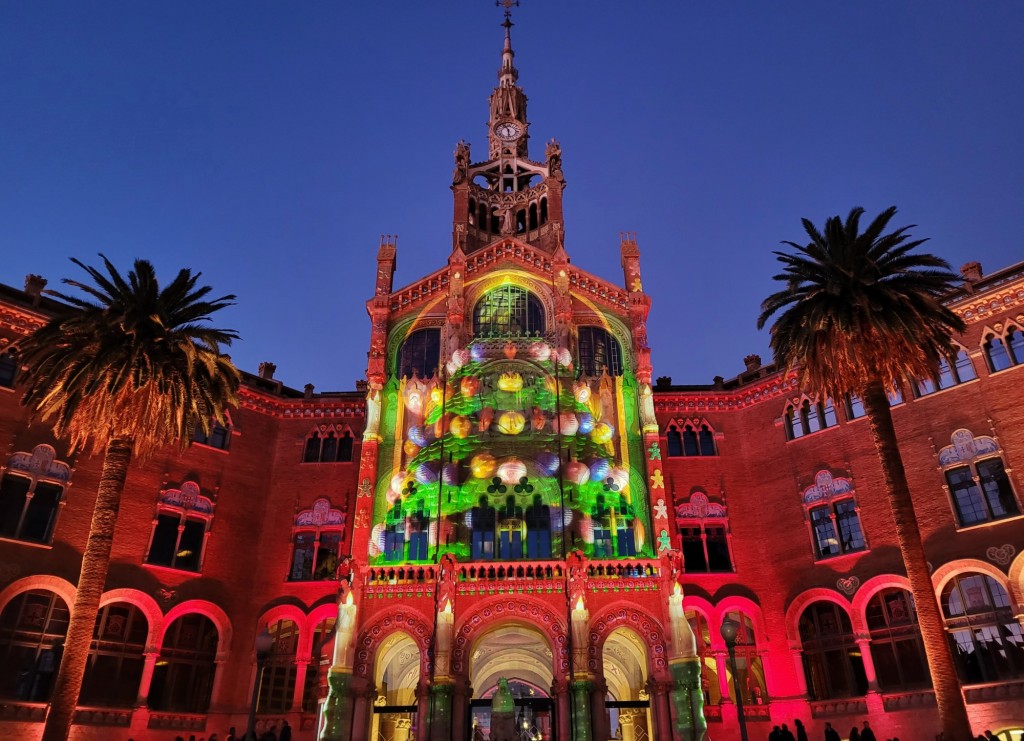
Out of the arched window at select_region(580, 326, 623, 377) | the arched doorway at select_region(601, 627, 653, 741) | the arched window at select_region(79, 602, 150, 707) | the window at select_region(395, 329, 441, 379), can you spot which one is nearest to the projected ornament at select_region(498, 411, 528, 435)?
the arched window at select_region(580, 326, 623, 377)

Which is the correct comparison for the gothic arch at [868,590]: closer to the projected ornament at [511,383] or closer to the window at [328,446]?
the projected ornament at [511,383]

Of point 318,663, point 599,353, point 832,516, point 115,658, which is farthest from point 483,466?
point 115,658

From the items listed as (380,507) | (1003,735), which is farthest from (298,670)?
(1003,735)

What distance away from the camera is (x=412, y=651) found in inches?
1465

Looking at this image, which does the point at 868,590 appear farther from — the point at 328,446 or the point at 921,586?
the point at 328,446

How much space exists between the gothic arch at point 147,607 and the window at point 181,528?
5.06 ft

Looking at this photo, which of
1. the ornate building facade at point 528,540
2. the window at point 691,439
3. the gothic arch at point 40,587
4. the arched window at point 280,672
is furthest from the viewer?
the window at point 691,439

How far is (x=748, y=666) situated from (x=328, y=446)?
74.8ft

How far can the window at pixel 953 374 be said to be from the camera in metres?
32.1

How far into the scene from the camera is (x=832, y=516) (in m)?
35.0

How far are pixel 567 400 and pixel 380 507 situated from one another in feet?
32.7

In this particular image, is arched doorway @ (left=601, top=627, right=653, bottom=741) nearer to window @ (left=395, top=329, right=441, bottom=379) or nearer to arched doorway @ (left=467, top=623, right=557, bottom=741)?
arched doorway @ (left=467, top=623, right=557, bottom=741)

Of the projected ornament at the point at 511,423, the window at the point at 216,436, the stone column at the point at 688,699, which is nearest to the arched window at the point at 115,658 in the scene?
the window at the point at 216,436

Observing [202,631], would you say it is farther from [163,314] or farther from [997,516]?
[997,516]
